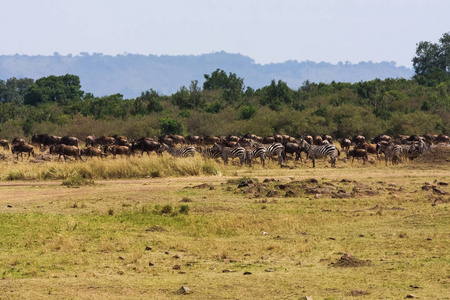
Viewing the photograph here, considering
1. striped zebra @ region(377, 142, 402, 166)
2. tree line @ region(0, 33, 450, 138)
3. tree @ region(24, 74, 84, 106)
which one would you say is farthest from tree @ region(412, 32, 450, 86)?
striped zebra @ region(377, 142, 402, 166)

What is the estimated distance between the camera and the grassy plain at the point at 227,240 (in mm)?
10021

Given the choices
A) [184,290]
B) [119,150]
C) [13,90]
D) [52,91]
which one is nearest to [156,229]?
[184,290]

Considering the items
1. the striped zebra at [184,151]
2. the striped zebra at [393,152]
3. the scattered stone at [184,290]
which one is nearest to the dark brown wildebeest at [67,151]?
the striped zebra at [184,151]

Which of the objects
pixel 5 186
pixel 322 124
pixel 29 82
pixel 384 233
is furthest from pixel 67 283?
pixel 29 82

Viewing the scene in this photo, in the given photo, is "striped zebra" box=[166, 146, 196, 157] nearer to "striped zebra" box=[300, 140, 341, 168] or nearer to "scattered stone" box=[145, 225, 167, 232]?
"striped zebra" box=[300, 140, 341, 168]

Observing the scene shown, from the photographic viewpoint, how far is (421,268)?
11.1m

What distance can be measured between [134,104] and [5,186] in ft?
167

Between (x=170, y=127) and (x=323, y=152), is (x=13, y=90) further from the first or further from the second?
(x=323, y=152)

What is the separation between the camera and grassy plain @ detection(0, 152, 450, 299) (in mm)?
10021

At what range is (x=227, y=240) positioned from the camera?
14.6m

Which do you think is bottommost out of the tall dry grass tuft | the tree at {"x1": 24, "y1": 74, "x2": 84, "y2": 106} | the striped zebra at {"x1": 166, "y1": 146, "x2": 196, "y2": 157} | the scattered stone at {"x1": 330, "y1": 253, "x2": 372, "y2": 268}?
the scattered stone at {"x1": 330, "y1": 253, "x2": 372, "y2": 268}

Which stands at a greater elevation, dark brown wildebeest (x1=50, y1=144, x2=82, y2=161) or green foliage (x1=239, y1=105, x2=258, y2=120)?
green foliage (x1=239, y1=105, x2=258, y2=120)

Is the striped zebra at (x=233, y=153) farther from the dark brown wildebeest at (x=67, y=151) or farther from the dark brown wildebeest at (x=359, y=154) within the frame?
the dark brown wildebeest at (x=67, y=151)

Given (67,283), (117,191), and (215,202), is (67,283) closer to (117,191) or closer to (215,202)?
(215,202)
